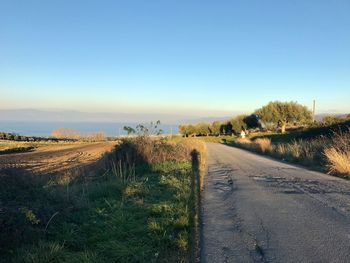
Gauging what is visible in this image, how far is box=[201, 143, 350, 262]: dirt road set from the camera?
602 centimetres

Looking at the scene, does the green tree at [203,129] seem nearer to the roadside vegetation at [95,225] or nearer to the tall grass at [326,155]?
the tall grass at [326,155]

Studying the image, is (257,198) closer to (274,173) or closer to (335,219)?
(335,219)

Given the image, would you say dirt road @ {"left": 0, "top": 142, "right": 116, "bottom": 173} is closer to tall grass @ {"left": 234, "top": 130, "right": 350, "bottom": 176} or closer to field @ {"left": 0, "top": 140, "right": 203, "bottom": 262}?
field @ {"left": 0, "top": 140, "right": 203, "bottom": 262}

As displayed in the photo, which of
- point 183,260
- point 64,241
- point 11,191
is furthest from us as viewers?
point 11,191

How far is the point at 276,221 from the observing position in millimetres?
7961

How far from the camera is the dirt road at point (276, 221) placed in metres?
6.02

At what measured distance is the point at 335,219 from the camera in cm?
794

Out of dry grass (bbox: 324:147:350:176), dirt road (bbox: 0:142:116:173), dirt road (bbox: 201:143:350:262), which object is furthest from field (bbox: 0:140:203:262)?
dry grass (bbox: 324:147:350:176)

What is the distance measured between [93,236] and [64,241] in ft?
1.83

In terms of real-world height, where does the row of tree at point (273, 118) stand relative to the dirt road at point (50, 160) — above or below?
above

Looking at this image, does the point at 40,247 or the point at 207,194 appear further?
the point at 207,194

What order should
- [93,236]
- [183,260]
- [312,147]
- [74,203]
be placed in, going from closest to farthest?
[183,260] < [93,236] < [74,203] < [312,147]

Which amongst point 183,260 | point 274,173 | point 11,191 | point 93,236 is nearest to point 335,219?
point 183,260

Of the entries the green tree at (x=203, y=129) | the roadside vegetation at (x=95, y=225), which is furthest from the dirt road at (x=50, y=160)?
the green tree at (x=203, y=129)
